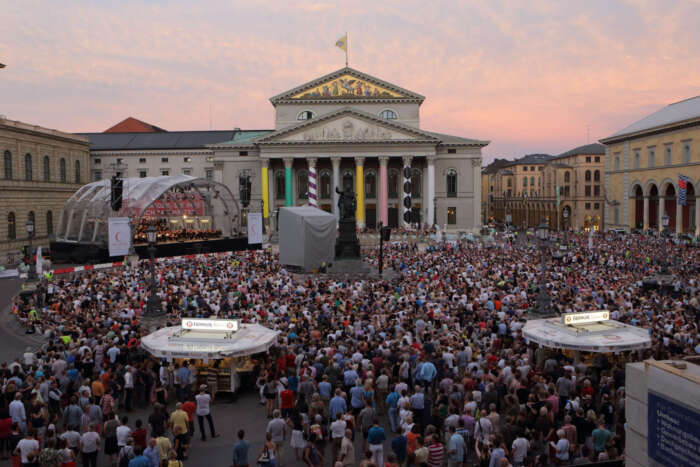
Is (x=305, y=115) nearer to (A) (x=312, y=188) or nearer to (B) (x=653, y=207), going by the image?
(A) (x=312, y=188)

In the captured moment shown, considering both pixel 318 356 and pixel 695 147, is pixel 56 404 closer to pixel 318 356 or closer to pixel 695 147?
pixel 318 356

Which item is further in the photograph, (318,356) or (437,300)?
(437,300)

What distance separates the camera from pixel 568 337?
1309cm

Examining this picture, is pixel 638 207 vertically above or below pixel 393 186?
below

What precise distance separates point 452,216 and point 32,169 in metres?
47.0

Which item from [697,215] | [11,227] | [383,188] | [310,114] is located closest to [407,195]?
[383,188]

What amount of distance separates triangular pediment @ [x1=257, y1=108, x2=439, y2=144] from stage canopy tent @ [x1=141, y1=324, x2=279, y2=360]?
50041 mm

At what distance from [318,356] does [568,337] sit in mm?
6198

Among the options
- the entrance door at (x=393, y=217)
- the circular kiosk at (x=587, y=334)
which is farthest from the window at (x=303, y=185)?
the circular kiosk at (x=587, y=334)

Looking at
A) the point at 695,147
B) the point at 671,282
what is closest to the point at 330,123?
the point at 695,147

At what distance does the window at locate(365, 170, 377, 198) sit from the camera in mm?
69688

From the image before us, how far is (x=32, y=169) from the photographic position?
52688 millimetres

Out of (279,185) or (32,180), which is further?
(279,185)

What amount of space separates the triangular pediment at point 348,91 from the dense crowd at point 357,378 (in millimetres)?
47792
